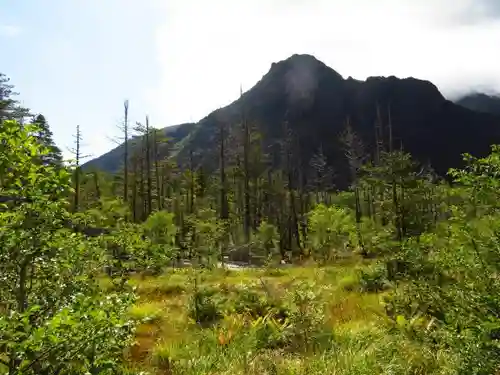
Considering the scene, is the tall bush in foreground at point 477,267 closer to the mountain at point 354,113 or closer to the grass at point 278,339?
the grass at point 278,339

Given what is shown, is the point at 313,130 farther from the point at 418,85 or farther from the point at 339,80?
the point at 418,85

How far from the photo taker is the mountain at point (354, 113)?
137250 millimetres

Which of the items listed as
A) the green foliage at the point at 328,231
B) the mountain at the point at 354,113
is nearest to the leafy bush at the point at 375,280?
the green foliage at the point at 328,231

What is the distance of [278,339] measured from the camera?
8680 mm

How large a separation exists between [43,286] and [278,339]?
5588 mm

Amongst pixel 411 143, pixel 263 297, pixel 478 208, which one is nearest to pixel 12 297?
pixel 478 208

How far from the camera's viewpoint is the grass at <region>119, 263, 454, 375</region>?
6.71m

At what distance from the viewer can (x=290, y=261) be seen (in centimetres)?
2627

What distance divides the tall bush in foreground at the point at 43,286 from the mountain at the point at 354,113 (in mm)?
129794

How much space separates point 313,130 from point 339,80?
76.5 feet

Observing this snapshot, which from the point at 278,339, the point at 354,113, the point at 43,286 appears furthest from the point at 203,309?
the point at 354,113

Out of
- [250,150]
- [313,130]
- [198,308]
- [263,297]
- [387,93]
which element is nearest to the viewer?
[198,308]

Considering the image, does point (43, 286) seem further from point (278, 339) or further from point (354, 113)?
point (354, 113)

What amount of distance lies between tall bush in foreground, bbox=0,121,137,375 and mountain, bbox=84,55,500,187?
426 ft
